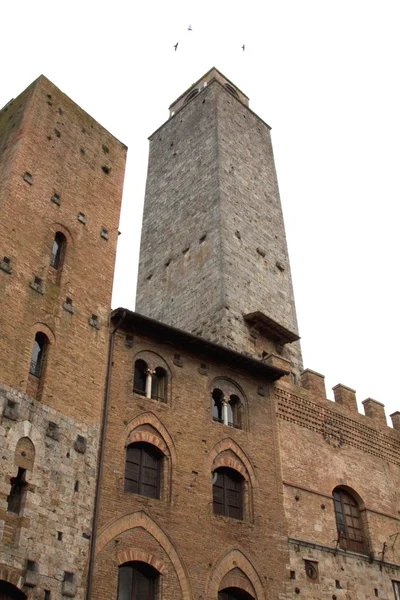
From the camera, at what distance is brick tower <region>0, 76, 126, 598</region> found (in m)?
12.5

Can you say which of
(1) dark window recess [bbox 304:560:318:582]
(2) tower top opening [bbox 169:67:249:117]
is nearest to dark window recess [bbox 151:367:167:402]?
(1) dark window recess [bbox 304:560:318:582]

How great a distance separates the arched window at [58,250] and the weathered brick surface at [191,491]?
240 cm

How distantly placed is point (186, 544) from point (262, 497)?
294 cm

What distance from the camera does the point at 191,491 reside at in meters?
15.6

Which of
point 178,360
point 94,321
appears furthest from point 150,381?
point 94,321

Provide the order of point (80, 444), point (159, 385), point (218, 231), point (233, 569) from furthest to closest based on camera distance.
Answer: point (218, 231) → point (159, 385) → point (233, 569) → point (80, 444)

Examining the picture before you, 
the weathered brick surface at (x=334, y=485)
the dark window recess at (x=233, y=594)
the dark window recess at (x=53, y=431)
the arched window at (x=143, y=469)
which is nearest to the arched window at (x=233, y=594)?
the dark window recess at (x=233, y=594)

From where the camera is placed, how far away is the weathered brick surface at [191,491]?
46.4 feet

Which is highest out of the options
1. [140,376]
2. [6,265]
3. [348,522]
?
[6,265]

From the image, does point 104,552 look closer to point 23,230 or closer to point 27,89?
point 23,230

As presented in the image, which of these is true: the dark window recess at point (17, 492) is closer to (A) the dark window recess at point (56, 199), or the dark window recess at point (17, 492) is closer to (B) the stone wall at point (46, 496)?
(B) the stone wall at point (46, 496)

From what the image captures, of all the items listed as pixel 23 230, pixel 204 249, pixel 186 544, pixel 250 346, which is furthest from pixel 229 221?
pixel 186 544

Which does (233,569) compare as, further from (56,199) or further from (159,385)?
(56,199)

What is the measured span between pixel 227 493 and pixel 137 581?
3518 millimetres
